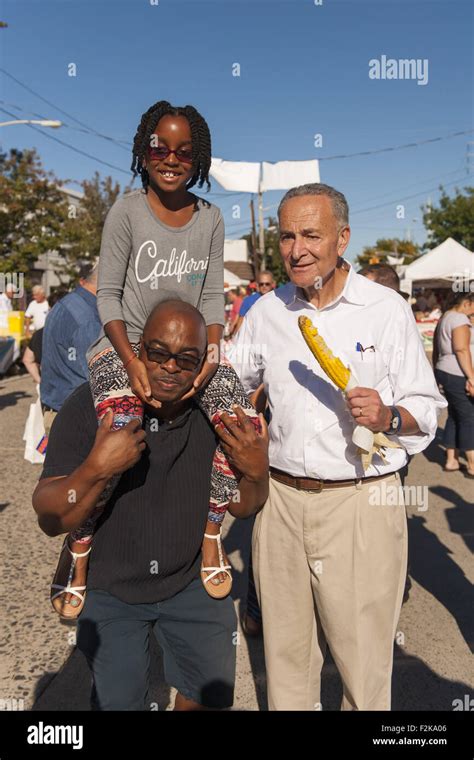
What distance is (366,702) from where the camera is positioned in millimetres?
2516

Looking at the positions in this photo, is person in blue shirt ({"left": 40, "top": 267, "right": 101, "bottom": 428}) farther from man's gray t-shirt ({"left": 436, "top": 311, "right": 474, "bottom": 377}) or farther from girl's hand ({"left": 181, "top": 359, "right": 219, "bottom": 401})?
man's gray t-shirt ({"left": 436, "top": 311, "right": 474, "bottom": 377})

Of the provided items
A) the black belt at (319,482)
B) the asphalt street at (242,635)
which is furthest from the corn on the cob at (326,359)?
the asphalt street at (242,635)

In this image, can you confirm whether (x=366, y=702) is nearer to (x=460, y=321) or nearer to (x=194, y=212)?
(x=194, y=212)

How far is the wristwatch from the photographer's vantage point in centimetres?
237

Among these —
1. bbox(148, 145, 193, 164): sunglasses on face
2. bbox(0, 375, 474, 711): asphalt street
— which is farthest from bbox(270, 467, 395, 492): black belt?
bbox(148, 145, 193, 164): sunglasses on face

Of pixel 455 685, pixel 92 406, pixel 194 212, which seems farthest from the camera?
pixel 455 685

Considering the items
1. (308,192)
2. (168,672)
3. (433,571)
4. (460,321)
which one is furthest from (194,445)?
(460,321)

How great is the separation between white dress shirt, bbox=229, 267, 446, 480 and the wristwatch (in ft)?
0.29

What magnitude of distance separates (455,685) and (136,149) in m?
3.17

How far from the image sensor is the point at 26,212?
26328 mm

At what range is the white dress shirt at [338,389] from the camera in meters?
2.53

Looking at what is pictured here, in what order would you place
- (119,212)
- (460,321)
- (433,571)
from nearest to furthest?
(119,212) < (433,571) < (460,321)

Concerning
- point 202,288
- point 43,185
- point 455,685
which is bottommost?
point 455,685

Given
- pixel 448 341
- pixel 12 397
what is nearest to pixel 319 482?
pixel 448 341
